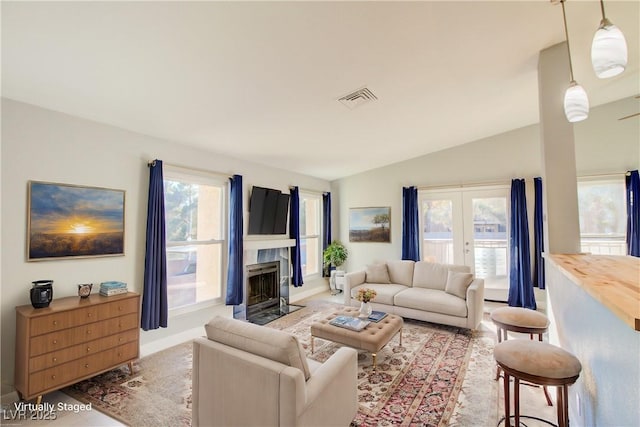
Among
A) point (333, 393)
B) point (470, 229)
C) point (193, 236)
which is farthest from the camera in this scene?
point (470, 229)

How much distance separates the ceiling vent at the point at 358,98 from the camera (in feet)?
9.90

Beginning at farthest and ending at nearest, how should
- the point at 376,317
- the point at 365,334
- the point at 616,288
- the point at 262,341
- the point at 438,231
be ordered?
the point at 438,231 < the point at 376,317 < the point at 365,334 < the point at 262,341 < the point at 616,288

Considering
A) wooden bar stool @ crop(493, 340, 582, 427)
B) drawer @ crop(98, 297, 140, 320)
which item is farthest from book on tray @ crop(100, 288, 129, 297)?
wooden bar stool @ crop(493, 340, 582, 427)

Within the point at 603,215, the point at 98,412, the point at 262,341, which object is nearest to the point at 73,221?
the point at 98,412

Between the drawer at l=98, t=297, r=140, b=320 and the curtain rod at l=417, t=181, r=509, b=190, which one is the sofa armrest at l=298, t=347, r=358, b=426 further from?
the curtain rod at l=417, t=181, r=509, b=190

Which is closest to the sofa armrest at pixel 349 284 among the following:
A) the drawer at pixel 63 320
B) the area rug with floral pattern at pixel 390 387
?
the area rug with floral pattern at pixel 390 387

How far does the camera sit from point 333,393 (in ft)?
6.06

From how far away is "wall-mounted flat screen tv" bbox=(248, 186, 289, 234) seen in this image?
15.6ft

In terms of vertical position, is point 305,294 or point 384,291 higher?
point 384,291

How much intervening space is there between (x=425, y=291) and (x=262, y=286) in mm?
2656

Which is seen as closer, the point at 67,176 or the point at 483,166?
the point at 67,176

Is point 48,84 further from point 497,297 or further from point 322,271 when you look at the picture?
point 497,297

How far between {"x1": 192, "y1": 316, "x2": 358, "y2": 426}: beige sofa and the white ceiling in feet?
6.51

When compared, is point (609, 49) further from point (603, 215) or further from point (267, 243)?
point (603, 215)
